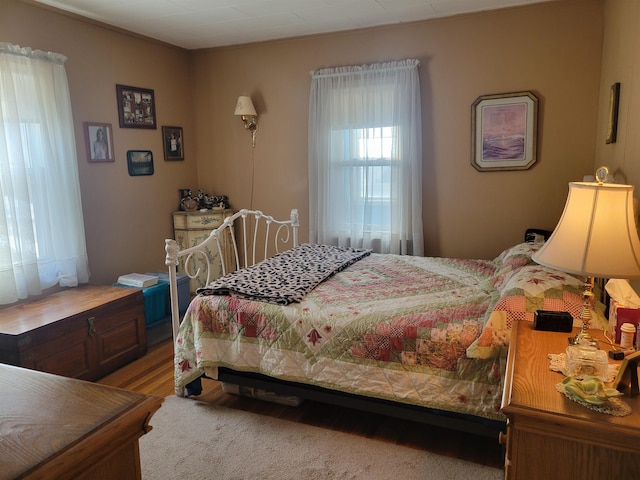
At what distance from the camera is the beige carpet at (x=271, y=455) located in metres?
2.04

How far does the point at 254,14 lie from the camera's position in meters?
3.50

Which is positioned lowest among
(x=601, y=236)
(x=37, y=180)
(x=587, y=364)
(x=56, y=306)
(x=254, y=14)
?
(x=56, y=306)

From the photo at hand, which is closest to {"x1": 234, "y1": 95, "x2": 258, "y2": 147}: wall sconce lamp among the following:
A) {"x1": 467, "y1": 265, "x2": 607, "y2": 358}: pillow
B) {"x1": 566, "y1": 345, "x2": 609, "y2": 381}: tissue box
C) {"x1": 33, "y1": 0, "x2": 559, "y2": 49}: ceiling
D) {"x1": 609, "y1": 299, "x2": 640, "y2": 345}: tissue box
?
A: {"x1": 33, "y1": 0, "x2": 559, "y2": 49}: ceiling

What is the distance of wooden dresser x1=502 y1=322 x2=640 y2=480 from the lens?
1.08m

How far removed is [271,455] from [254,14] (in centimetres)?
304

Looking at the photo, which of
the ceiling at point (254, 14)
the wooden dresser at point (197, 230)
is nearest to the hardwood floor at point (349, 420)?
the wooden dresser at point (197, 230)

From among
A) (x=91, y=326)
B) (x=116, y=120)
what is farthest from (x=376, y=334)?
(x=116, y=120)

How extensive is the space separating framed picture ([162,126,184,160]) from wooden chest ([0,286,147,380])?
5.04ft

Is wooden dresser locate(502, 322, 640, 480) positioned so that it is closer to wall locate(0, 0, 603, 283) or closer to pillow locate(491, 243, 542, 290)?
pillow locate(491, 243, 542, 290)

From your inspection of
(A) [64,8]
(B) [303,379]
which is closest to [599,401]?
(B) [303,379]

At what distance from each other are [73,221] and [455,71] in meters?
3.13

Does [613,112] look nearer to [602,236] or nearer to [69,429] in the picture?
[602,236]

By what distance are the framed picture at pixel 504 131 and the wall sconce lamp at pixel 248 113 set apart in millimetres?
1967

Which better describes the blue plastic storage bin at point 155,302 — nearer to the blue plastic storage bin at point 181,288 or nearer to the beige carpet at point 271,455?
the blue plastic storage bin at point 181,288
